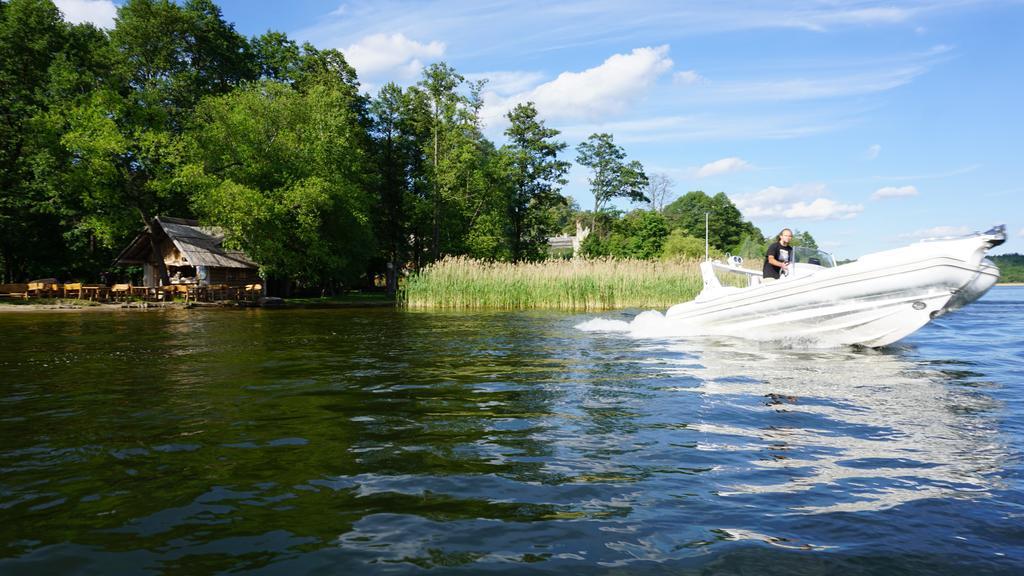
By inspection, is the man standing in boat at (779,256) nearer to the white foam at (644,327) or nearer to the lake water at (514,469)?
the white foam at (644,327)

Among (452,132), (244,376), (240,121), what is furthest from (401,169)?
(244,376)

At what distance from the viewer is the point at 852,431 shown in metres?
5.55

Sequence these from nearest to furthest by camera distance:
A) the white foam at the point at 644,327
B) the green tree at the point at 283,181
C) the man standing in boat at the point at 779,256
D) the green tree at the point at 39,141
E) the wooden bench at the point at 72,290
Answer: the man standing in boat at the point at 779,256, the white foam at the point at 644,327, the wooden bench at the point at 72,290, the green tree at the point at 283,181, the green tree at the point at 39,141

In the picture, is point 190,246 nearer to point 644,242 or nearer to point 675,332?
point 675,332

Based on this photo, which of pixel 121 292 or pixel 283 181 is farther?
pixel 283 181

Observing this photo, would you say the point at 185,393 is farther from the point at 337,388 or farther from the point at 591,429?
the point at 591,429

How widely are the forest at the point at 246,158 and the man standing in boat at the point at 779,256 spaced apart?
13.5 meters

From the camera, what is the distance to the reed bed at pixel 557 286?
2402cm

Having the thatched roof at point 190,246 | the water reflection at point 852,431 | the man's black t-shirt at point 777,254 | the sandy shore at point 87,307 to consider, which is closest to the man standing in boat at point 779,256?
the man's black t-shirt at point 777,254

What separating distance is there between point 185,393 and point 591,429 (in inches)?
191

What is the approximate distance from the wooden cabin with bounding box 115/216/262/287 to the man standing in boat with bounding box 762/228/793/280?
1134 inches

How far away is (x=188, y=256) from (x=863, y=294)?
31100mm

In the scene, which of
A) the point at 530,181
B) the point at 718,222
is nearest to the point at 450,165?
the point at 530,181

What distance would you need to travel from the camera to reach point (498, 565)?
300cm
